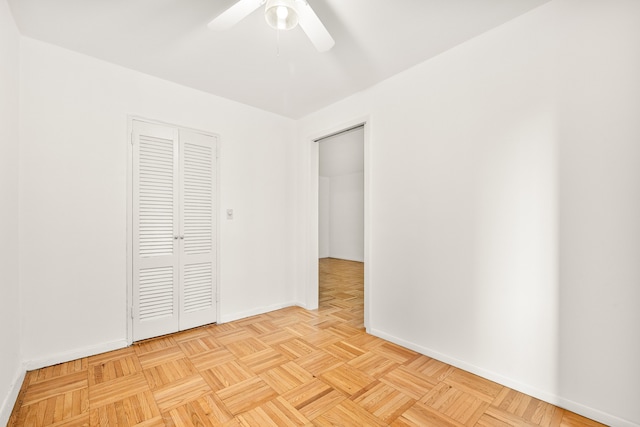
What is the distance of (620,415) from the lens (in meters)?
1.50

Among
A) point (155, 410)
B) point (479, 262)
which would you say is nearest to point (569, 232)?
point (479, 262)

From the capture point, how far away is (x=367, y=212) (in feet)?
9.26

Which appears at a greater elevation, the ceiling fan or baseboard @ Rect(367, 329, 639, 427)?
the ceiling fan

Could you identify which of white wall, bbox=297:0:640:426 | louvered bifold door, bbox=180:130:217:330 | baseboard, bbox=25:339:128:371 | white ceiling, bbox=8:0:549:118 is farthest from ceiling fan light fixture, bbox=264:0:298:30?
baseboard, bbox=25:339:128:371

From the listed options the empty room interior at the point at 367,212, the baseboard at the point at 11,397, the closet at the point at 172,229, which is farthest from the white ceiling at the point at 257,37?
the baseboard at the point at 11,397

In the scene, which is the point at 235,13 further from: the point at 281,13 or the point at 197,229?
the point at 197,229

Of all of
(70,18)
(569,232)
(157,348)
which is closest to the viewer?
(569,232)

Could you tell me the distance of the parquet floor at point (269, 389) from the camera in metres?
1.60

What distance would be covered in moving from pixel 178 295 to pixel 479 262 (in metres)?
2.72

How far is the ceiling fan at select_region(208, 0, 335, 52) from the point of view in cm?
145

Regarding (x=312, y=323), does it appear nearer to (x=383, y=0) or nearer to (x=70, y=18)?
(x=383, y=0)

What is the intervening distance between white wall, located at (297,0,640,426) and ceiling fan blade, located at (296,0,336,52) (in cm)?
113

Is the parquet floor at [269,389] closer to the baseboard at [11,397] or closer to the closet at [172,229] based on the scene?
the baseboard at [11,397]

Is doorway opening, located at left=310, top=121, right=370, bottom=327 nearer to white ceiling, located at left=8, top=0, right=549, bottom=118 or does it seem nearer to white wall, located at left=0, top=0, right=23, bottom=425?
white ceiling, located at left=8, top=0, right=549, bottom=118
